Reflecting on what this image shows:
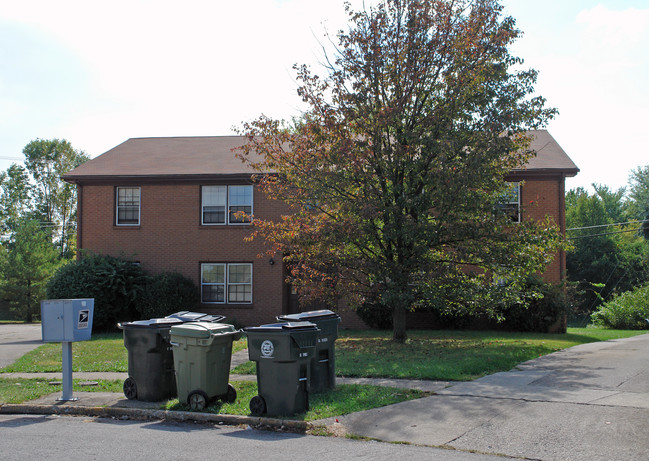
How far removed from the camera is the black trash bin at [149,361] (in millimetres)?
8953

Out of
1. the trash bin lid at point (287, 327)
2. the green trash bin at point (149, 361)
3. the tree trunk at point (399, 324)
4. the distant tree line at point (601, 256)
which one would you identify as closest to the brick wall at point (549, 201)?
the tree trunk at point (399, 324)

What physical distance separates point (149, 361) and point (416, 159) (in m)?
8.38

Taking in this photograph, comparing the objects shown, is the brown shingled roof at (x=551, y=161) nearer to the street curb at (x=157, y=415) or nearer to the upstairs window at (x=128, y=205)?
the upstairs window at (x=128, y=205)

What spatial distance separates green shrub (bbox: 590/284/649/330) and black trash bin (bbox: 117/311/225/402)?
20.9 metres

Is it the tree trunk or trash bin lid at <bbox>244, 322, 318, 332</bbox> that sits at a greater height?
trash bin lid at <bbox>244, 322, 318, 332</bbox>

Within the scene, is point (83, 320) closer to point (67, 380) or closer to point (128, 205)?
point (67, 380)

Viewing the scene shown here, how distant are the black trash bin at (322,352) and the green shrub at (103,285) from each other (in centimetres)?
1296

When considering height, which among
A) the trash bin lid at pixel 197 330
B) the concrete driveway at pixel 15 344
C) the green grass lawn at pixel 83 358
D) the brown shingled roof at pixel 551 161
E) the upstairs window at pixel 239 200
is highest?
the brown shingled roof at pixel 551 161

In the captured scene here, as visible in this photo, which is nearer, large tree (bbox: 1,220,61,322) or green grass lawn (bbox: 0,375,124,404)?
green grass lawn (bbox: 0,375,124,404)

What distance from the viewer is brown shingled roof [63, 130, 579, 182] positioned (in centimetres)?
2166

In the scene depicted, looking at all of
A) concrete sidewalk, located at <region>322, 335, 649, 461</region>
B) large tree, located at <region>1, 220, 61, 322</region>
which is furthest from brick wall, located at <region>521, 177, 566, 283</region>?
large tree, located at <region>1, 220, 61, 322</region>

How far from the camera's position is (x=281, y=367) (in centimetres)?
790

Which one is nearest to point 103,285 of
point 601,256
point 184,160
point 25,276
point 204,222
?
point 204,222

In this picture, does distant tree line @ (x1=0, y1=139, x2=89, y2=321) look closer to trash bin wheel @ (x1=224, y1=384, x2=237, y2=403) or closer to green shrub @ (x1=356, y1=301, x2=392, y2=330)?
green shrub @ (x1=356, y1=301, x2=392, y2=330)
